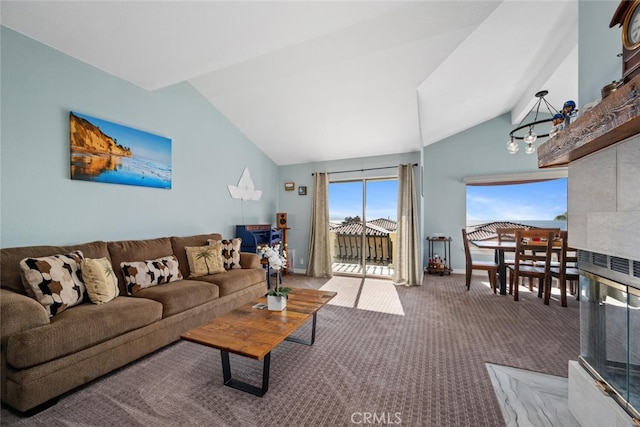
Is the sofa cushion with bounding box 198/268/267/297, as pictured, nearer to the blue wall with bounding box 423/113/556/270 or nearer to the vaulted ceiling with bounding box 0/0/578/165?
the vaulted ceiling with bounding box 0/0/578/165

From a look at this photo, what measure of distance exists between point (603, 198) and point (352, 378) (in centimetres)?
181

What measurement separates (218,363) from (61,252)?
5.34ft

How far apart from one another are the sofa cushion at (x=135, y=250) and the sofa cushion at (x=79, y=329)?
48cm

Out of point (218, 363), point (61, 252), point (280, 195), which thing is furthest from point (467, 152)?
point (61, 252)

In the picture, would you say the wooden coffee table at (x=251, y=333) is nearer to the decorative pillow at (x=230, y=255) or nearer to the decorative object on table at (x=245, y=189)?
the decorative pillow at (x=230, y=255)

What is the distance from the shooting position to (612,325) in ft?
4.24

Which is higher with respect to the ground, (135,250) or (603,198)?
(603,198)

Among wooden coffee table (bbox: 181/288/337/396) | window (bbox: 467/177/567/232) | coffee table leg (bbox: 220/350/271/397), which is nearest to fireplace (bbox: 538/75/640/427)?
wooden coffee table (bbox: 181/288/337/396)

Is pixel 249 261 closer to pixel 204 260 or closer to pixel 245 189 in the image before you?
pixel 204 260

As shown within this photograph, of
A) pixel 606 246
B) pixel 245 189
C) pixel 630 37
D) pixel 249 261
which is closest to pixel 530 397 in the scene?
pixel 606 246

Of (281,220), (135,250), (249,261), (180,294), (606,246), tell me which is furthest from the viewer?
(281,220)

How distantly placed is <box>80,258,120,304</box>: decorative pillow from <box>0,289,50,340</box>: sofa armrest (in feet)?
1.32

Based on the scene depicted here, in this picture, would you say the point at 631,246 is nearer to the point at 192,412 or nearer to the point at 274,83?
the point at 192,412

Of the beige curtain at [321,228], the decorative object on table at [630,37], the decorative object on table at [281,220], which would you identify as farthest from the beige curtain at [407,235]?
the decorative object on table at [630,37]
